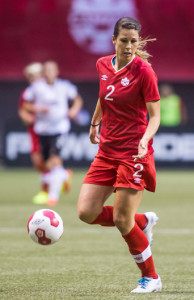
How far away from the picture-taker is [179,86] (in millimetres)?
23969

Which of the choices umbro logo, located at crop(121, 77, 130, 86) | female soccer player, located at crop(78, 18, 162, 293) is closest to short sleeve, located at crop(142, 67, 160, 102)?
female soccer player, located at crop(78, 18, 162, 293)

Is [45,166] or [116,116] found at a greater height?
[116,116]

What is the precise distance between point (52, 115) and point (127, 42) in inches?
295

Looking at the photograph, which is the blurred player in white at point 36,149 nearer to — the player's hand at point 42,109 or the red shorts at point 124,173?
the player's hand at point 42,109

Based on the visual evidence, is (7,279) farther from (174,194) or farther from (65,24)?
(65,24)

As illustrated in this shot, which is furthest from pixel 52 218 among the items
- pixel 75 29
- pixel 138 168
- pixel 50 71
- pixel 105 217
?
pixel 75 29

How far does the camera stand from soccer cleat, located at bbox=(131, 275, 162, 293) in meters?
6.19

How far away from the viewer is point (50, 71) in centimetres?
1323

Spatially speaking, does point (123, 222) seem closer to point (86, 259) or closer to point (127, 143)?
point (127, 143)

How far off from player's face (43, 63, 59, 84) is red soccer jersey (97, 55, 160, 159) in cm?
657

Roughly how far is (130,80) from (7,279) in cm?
197

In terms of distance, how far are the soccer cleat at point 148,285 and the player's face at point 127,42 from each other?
1.75m

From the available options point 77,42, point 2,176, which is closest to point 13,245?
point 2,176

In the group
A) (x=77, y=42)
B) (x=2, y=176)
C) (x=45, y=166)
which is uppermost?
(x=77, y=42)
